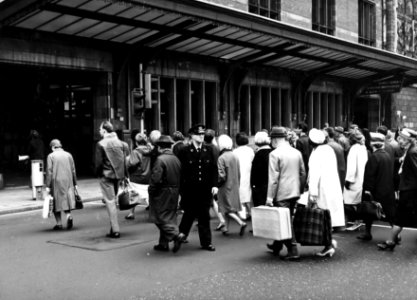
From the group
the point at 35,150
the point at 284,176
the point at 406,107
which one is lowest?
the point at 284,176

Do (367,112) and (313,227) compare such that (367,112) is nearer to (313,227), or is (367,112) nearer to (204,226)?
(204,226)

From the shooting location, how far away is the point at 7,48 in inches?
603

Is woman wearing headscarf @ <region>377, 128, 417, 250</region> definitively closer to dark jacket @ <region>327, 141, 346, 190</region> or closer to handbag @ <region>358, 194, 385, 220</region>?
handbag @ <region>358, 194, 385, 220</region>

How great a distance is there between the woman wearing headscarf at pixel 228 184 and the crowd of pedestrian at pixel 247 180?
0.7 inches

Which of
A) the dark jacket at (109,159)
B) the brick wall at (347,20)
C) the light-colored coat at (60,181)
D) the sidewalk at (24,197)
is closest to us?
the dark jacket at (109,159)

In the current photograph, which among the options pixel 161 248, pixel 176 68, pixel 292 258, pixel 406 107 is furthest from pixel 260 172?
pixel 406 107

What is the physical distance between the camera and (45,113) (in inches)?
825

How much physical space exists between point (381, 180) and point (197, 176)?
2.83 m

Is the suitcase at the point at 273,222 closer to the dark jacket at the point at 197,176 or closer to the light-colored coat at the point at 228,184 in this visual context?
the dark jacket at the point at 197,176

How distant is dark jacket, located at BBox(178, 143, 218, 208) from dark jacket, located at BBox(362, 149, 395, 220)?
2413 mm

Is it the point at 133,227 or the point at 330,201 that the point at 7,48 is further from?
the point at 330,201

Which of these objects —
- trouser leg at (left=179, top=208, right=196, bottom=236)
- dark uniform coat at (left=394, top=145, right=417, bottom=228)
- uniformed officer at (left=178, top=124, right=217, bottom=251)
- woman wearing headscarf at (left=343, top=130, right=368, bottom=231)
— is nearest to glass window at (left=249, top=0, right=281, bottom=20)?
woman wearing headscarf at (left=343, top=130, right=368, bottom=231)

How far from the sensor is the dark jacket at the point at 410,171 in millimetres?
7910

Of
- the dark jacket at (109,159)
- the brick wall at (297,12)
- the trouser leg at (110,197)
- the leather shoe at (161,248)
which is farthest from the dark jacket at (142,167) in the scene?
the brick wall at (297,12)
